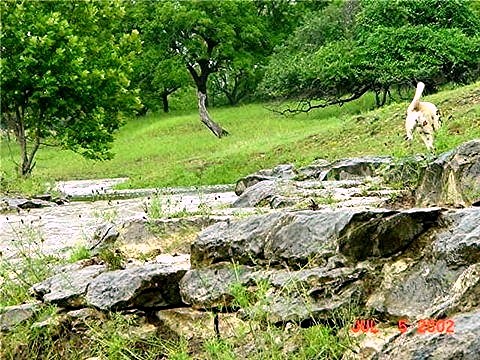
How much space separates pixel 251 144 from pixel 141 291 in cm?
2235

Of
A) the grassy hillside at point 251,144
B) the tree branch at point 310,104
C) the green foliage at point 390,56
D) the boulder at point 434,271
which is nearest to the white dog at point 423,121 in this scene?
the grassy hillside at point 251,144

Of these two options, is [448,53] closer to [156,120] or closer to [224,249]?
[156,120]

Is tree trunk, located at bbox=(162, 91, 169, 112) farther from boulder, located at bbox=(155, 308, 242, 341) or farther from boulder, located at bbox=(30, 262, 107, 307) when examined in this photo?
boulder, located at bbox=(155, 308, 242, 341)

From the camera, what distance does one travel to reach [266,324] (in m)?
5.50

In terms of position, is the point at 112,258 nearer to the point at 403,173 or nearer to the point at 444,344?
the point at 403,173

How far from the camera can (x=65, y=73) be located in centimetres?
2317

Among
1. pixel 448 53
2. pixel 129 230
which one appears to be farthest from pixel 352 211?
pixel 448 53

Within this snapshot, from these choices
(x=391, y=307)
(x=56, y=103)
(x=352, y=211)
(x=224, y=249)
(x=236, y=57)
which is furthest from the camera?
(x=236, y=57)

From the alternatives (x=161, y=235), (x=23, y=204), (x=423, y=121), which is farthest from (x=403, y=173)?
(x=23, y=204)

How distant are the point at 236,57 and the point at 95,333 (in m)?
41.7

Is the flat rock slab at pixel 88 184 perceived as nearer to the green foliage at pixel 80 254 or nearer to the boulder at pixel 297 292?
the green foliage at pixel 80 254

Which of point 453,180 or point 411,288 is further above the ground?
point 453,180

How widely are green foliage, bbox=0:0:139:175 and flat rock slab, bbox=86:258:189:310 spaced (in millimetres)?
16570

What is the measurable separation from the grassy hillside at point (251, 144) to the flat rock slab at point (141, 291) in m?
7.28
